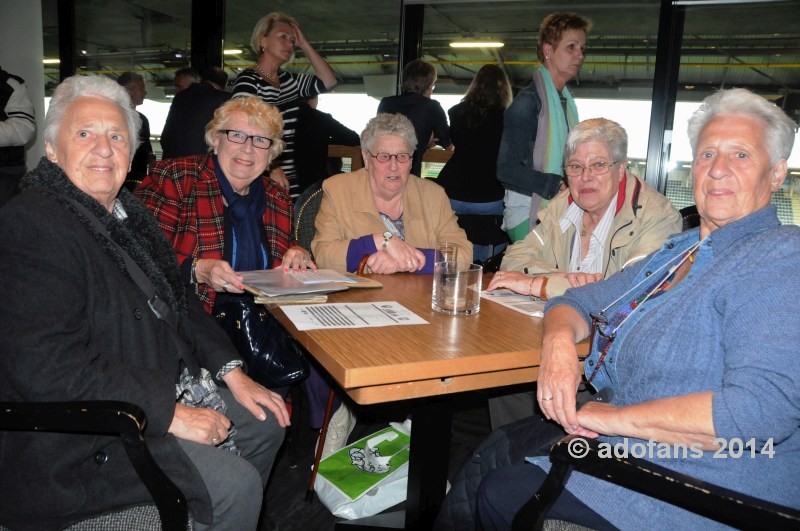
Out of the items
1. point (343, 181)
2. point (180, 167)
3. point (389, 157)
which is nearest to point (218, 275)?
point (180, 167)

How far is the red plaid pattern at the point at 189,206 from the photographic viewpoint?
6.78ft

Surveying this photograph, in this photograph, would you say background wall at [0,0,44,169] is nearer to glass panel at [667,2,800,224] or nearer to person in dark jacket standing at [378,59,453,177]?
person in dark jacket standing at [378,59,453,177]

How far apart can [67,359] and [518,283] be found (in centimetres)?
134

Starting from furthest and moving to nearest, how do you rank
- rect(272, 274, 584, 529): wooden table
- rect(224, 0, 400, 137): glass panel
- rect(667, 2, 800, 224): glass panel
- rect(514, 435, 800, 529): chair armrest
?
rect(224, 0, 400, 137): glass panel
rect(667, 2, 800, 224): glass panel
rect(272, 274, 584, 529): wooden table
rect(514, 435, 800, 529): chair armrest

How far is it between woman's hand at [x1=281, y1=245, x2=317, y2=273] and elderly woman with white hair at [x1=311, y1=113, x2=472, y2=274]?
162 millimetres

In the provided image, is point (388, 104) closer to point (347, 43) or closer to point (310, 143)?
point (310, 143)

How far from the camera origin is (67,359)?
1144 mm

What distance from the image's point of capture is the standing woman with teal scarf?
2.85 metres

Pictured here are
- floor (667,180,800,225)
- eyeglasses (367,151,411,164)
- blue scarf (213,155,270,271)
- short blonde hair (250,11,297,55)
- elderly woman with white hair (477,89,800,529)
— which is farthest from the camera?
floor (667,180,800,225)

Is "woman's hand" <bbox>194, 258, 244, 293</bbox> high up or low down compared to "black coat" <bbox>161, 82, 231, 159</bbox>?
down

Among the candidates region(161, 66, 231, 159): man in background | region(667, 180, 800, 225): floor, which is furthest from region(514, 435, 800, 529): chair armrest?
region(667, 180, 800, 225): floor

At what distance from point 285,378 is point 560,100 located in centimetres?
202

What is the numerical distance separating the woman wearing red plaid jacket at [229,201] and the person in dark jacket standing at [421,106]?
148cm

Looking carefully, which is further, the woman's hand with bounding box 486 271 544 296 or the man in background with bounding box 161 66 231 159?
the man in background with bounding box 161 66 231 159
